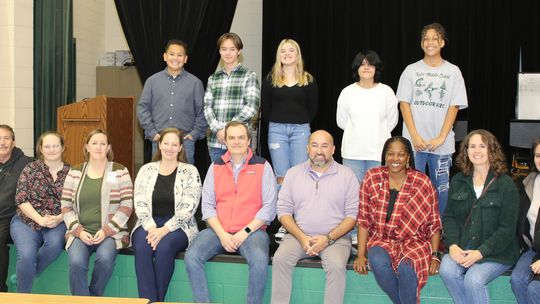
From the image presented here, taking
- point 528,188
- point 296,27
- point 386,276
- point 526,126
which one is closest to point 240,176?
point 386,276

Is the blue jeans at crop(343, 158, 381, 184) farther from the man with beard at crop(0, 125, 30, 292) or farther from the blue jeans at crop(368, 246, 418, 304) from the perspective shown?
the man with beard at crop(0, 125, 30, 292)

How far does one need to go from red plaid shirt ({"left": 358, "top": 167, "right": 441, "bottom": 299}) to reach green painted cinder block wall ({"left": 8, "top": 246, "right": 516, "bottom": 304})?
28cm

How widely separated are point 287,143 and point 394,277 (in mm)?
1274

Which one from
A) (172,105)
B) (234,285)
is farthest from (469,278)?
(172,105)

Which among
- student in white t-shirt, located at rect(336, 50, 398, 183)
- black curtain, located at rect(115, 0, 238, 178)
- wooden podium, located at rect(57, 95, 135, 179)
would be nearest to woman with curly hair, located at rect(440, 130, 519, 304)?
student in white t-shirt, located at rect(336, 50, 398, 183)

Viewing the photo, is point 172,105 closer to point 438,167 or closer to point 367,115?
point 367,115

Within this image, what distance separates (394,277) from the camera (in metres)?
3.34

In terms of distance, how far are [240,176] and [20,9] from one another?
321cm

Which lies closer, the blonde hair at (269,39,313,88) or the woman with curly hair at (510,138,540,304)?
the woman with curly hair at (510,138,540,304)

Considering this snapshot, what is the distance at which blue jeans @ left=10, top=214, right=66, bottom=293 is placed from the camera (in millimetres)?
3717

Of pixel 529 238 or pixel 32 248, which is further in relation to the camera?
pixel 32 248

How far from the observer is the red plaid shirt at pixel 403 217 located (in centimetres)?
340

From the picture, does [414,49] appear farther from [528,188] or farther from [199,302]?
[199,302]

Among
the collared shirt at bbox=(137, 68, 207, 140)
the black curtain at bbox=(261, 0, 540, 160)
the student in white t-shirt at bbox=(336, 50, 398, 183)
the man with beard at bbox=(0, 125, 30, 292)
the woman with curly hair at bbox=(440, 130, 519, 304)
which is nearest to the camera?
the woman with curly hair at bbox=(440, 130, 519, 304)
